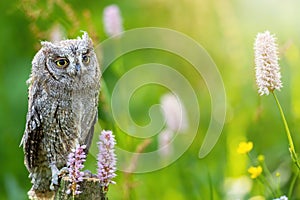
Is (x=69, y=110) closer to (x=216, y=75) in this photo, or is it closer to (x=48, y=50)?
(x=48, y=50)

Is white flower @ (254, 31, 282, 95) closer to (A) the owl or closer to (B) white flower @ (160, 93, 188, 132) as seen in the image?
(A) the owl

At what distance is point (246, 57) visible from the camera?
18.6 feet

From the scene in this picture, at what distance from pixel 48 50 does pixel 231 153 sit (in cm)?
175

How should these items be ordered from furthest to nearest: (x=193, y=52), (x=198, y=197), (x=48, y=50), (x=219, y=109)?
(x=193, y=52) < (x=219, y=109) < (x=198, y=197) < (x=48, y=50)

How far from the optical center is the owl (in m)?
3.01

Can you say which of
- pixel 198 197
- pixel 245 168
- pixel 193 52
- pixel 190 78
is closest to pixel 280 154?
pixel 245 168

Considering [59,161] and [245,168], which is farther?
[245,168]

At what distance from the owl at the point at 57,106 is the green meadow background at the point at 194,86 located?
50 centimetres

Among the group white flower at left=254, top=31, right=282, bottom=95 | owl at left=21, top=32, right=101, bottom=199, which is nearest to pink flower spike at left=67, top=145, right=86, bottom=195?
owl at left=21, top=32, right=101, bottom=199

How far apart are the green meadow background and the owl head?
503 mm

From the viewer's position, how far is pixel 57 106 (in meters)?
3.05

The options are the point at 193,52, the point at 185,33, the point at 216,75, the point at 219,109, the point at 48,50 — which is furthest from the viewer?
the point at 185,33

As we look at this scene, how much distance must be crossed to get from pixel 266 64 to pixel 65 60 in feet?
2.49

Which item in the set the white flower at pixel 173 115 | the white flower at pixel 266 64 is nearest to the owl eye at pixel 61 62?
the white flower at pixel 266 64
